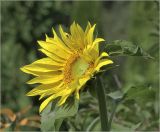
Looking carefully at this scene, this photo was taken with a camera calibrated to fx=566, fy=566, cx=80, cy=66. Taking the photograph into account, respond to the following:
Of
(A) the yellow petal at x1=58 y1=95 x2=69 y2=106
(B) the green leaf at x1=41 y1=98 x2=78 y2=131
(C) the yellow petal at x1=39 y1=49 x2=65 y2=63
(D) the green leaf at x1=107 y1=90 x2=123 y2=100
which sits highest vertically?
(C) the yellow petal at x1=39 y1=49 x2=65 y2=63

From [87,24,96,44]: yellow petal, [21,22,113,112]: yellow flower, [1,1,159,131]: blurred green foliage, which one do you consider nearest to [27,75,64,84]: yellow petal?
[21,22,113,112]: yellow flower

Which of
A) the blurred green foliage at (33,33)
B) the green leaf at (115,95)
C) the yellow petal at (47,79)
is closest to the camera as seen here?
the yellow petal at (47,79)

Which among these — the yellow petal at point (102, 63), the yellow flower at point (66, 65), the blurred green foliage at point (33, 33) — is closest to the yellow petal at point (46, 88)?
the yellow flower at point (66, 65)

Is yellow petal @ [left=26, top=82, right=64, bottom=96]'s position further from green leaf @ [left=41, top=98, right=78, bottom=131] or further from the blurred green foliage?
the blurred green foliage

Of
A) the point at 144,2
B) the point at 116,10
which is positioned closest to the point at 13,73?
the point at 144,2

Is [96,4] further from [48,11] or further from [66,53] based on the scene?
[66,53]

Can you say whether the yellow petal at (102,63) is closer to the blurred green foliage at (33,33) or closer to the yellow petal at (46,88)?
the yellow petal at (46,88)
